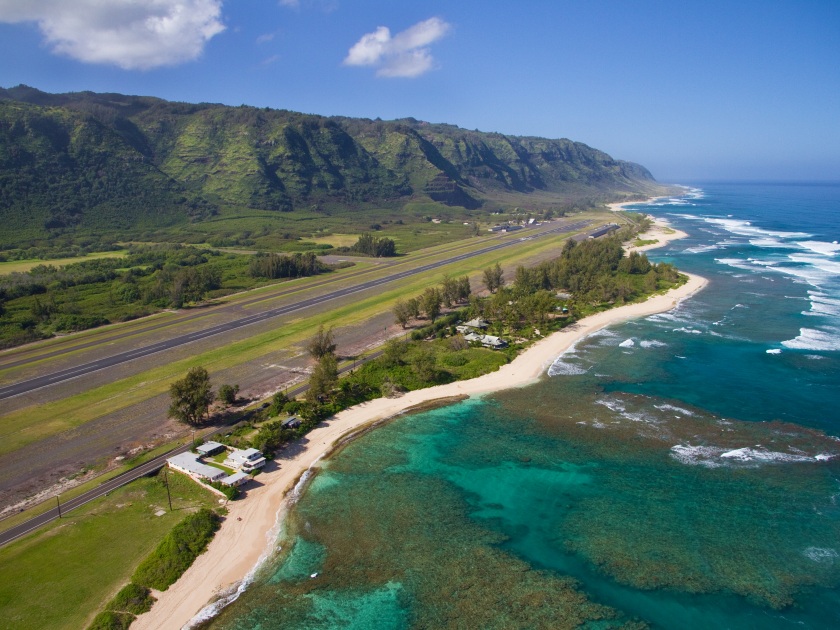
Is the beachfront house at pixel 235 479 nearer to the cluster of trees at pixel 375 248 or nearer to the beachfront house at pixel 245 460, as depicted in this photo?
the beachfront house at pixel 245 460

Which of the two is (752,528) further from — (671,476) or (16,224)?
(16,224)

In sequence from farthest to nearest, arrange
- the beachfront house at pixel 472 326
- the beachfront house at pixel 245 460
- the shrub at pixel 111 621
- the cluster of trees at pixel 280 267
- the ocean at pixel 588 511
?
the cluster of trees at pixel 280 267 → the beachfront house at pixel 472 326 → the beachfront house at pixel 245 460 → the ocean at pixel 588 511 → the shrub at pixel 111 621

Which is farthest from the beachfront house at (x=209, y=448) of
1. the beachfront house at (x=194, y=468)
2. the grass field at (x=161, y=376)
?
the grass field at (x=161, y=376)

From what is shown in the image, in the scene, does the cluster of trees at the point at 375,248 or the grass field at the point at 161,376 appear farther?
the cluster of trees at the point at 375,248

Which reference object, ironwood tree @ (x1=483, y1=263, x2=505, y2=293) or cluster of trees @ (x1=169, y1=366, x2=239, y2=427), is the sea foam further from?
cluster of trees @ (x1=169, y1=366, x2=239, y2=427)

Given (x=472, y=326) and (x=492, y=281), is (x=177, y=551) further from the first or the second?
(x=492, y=281)

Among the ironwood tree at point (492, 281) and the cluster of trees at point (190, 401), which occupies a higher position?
the ironwood tree at point (492, 281)
